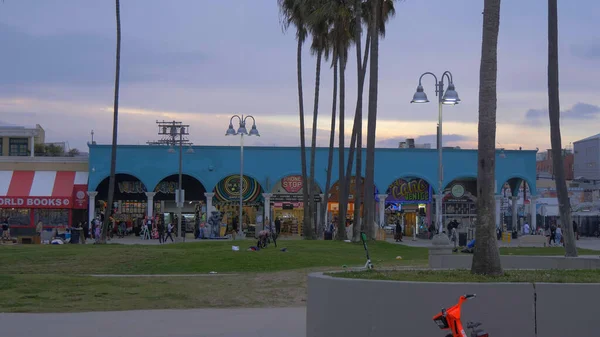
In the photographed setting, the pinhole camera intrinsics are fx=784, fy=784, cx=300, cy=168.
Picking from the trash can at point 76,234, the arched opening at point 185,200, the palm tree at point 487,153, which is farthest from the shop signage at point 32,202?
the palm tree at point 487,153

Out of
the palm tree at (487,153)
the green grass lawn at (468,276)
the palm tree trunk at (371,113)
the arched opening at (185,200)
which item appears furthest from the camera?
the arched opening at (185,200)

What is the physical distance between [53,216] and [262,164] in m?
15.6

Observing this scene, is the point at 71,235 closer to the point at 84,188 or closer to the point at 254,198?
the point at 84,188

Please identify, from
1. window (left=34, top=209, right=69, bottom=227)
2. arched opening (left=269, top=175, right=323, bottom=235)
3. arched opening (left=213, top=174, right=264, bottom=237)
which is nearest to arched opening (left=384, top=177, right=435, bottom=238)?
arched opening (left=269, top=175, right=323, bottom=235)

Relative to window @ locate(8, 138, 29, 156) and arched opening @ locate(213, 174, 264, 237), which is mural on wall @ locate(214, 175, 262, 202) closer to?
arched opening @ locate(213, 174, 264, 237)

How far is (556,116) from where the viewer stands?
23.2 meters

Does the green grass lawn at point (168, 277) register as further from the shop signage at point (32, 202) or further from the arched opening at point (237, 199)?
the arched opening at point (237, 199)

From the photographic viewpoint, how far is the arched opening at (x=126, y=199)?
5838cm

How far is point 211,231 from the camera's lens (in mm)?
51562

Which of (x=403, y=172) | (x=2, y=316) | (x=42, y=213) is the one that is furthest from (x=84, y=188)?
(x=2, y=316)

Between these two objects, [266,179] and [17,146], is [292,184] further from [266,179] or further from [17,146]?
[17,146]

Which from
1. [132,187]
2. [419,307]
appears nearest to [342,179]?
[132,187]

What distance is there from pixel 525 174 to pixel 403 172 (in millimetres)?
9904

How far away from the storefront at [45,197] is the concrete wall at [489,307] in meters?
47.1
